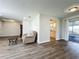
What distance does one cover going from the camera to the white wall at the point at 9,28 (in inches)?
439

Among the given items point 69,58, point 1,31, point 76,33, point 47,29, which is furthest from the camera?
point 1,31

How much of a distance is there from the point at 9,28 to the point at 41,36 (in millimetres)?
7672

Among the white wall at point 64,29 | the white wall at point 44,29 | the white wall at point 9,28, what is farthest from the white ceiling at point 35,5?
the white wall at point 9,28

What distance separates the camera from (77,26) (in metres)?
7.92

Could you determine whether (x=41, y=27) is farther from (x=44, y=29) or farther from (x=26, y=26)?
(x=26, y=26)

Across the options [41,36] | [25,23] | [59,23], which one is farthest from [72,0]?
[25,23]

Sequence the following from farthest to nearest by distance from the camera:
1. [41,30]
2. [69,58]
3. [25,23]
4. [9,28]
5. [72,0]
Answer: [9,28] < [25,23] < [41,30] < [72,0] < [69,58]

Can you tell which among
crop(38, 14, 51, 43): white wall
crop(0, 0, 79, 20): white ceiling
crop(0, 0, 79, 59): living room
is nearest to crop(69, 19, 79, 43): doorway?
crop(0, 0, 79, 59): living room

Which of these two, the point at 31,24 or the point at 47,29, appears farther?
the point at 31,24

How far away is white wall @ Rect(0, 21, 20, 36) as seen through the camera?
439 inches

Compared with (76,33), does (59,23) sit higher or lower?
higher

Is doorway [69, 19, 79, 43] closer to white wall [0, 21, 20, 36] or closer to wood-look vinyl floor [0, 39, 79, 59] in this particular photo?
wood-look vinyl floor [0, 39, 79, 59]

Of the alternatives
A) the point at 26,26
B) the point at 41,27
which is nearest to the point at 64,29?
the point at 41,27

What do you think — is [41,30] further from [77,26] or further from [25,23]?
[77,26]
